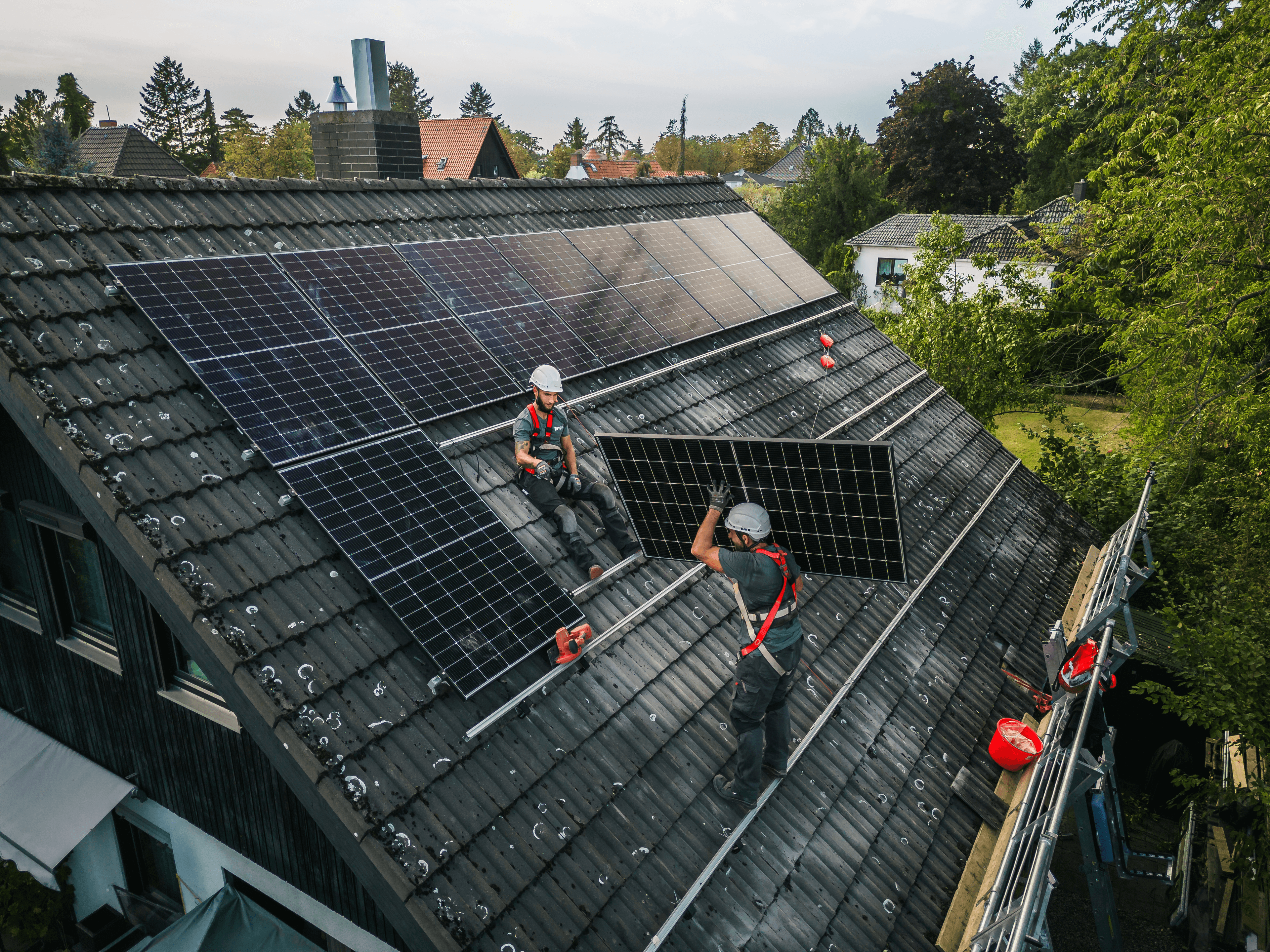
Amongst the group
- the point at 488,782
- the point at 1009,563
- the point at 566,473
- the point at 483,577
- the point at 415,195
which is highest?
the point at 415,195

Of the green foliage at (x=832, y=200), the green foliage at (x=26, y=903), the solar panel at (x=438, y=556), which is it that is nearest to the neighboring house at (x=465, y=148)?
the green foliage at (x=832, y=200)

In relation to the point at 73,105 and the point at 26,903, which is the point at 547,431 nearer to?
the point at 26,903

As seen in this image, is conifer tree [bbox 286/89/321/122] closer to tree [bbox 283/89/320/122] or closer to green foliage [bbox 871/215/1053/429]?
tree [bbox 283/89/320/122]

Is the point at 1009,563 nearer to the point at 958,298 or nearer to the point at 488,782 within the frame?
the point at 488,782

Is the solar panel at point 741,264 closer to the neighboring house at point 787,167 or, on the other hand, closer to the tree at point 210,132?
the tree at point 210,132

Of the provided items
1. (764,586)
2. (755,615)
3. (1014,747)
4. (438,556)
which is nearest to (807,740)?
(755,615)

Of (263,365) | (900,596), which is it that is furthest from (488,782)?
(900,596)
